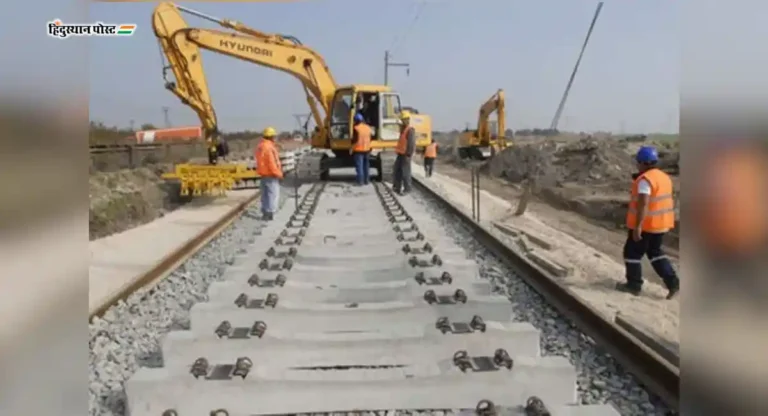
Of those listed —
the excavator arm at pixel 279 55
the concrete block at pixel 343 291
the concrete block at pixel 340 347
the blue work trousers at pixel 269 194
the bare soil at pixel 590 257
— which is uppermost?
the excavator arm at pixel 279 55

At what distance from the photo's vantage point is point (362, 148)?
11.1 meters

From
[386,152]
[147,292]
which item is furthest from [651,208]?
[386,152]

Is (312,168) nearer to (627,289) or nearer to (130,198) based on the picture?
(130,198)

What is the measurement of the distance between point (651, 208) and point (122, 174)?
911cm

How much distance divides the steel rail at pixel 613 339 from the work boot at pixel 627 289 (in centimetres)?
101

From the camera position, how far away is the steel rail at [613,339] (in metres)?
2.63

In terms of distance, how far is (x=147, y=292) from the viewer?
4.30 meters

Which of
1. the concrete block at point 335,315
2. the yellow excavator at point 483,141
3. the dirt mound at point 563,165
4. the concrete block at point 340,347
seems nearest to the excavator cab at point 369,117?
the dirt mound at point 563,165

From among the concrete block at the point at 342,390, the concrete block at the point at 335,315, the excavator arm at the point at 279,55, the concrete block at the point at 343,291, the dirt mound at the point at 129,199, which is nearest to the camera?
the concrete block at the point at 342,390

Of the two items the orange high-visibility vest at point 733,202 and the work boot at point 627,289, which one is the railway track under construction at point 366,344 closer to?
→ the orange high-visibility vest at point 733,202

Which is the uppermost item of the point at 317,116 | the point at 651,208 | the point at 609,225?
the point at 317,116

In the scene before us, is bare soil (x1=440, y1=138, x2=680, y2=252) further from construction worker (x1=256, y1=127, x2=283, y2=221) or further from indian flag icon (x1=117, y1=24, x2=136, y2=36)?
indian flag icon (x1=117, y1=24, x2=136, y2=36)

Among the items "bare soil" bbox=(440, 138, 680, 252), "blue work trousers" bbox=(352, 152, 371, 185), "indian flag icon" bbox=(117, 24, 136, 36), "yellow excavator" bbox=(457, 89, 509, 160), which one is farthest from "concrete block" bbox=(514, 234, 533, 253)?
"yellow excavator" bbox=(457, 89, 509, 160)

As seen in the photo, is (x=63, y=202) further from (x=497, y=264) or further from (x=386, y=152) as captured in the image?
(x=386, y=152)
